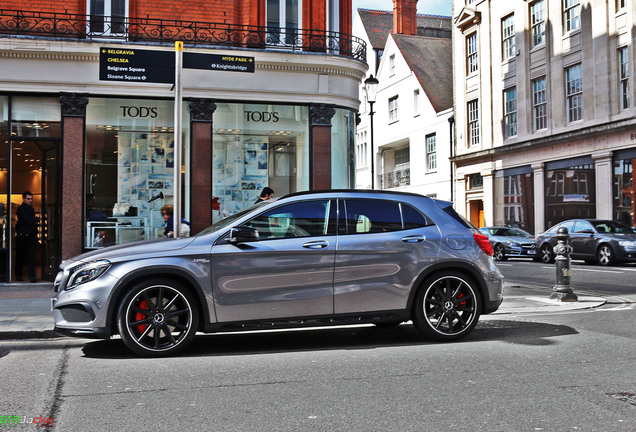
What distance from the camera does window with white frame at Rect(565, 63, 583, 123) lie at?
102ft

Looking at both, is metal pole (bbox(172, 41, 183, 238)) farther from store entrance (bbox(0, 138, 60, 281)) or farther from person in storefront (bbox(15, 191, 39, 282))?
store entrance (bbox(0, 138, 60, 281))

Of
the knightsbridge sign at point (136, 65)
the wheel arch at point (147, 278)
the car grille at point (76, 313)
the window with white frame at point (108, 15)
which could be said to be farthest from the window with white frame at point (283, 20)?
the car grille at point (76, 313)

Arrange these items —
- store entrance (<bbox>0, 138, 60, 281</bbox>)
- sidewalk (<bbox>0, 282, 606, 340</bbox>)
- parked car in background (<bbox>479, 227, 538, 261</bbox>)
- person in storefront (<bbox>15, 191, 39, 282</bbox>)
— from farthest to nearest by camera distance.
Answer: parked car in background (<bbox>479, 227, 538, 261</bbox>) → store entrance (<bbox>0, 138, 60, 281</bbox>) → person in storefront (<bbox>15, 191, 39, 282</bbox>) → sidewalk (<bbox>0, 282, 606, 340</bbox>)

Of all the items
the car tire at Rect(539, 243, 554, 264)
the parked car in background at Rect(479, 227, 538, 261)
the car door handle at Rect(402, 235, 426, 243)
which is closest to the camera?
the car door handle at Rect(402, 235, 426, 243)

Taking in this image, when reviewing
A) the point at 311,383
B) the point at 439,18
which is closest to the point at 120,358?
the point at 311,383

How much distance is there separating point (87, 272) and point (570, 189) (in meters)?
28.4

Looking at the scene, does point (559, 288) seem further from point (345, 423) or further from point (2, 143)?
point (2, 143)

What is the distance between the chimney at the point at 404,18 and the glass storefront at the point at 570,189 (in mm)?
24780

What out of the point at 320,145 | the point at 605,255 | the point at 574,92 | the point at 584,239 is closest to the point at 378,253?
the point at 320,145

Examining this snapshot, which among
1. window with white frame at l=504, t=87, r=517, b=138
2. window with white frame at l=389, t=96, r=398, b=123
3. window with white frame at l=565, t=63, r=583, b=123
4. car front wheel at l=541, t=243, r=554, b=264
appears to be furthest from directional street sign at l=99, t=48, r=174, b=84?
window with white frame at l=389, t=96, r=398, b=123

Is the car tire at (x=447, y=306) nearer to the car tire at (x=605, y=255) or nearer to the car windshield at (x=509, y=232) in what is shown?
the car tire at (x=605, y=255)

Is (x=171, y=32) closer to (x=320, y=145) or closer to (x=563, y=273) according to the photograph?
(x=320, y=145)

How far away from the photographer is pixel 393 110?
51.4 m

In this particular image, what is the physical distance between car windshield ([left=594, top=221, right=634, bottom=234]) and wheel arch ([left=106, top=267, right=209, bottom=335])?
1905 centimetres
